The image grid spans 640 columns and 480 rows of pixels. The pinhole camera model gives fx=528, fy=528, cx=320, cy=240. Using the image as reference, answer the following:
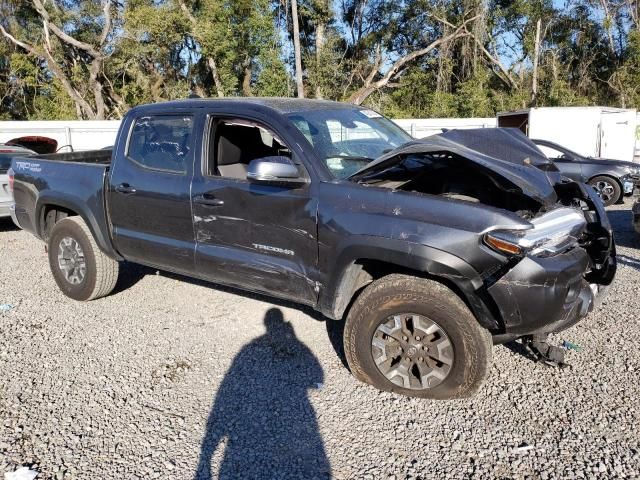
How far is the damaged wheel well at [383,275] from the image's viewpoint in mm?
3053

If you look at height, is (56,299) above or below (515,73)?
below

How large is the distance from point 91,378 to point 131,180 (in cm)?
166

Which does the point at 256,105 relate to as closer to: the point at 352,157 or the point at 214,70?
the point at 352,157

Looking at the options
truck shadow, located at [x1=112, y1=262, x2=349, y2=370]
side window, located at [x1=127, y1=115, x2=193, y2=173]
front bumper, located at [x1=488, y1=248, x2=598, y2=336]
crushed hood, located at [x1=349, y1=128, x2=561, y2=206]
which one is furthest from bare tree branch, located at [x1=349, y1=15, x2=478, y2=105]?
front bumper, located at [x1=488, y1=248, x2=598, y2=336]

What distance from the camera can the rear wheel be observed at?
1038 cm

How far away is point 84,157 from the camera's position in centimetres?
620

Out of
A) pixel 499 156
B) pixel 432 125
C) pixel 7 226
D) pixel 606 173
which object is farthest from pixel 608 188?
pixel 7 226

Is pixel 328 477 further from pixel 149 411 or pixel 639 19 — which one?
pixel 639 19

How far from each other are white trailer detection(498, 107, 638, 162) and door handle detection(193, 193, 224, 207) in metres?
12.8

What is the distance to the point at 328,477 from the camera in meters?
2.72

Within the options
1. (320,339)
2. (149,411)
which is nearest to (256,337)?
(320,339)

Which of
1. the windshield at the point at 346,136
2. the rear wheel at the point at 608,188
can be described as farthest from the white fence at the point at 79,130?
the windshield at the point at 346,136

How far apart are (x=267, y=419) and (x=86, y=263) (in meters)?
2.81

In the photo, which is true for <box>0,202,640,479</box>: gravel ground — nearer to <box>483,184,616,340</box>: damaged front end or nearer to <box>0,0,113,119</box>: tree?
<box>483,184,616,340</box>: damaged front end
